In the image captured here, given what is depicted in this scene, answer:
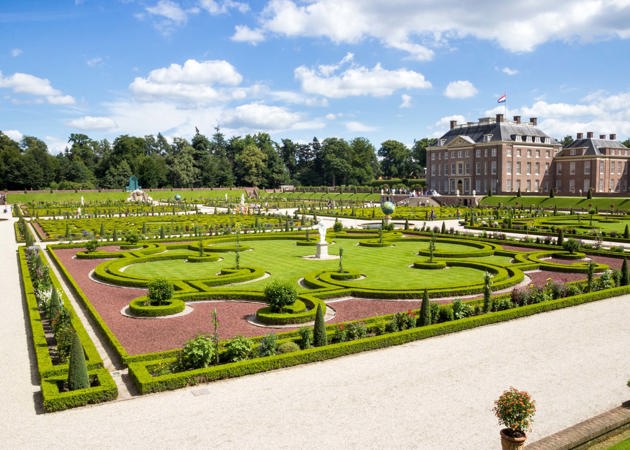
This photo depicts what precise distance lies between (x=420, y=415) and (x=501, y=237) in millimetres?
27850

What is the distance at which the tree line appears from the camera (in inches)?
3856

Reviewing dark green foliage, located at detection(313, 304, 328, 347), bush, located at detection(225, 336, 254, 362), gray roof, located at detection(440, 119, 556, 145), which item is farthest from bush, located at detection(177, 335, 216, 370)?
gray roof, located at detection(440, 119, 556, 145)

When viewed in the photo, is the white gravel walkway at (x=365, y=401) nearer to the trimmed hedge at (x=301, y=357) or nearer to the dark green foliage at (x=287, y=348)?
the trimmed hedge at (x=301, y=357)

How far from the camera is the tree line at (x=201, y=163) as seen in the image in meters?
97.9

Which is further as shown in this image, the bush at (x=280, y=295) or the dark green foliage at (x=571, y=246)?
the dark green foliage at (x=571, y=246)

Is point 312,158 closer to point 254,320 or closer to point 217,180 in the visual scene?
point 217,180

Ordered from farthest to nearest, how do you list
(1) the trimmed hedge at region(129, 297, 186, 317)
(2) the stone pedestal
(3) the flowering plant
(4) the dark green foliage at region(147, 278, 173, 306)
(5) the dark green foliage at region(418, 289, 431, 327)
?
(2) the stone pedestal, (4) the dark green foliage at region(147, 278, 173, 306), (1) the trimmed hedge at region(129, 297, 186, 317), (5) the dark green foliage at region(418, 289, 431, 327), (3) the flowering plant

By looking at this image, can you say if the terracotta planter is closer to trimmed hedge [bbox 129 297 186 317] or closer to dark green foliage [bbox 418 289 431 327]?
dark green foliage [bbox 418 289 431 327]

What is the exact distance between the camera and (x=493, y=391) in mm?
10703

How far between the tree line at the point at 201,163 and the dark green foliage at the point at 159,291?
283ft

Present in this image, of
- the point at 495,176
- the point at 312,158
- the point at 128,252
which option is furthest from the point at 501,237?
the point at 312,158

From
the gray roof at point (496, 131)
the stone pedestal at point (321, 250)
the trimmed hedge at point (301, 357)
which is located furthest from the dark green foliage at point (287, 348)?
the gray roof at point (496, 131)

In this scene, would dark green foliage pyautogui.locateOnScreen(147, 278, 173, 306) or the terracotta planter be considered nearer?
the terracotta planter

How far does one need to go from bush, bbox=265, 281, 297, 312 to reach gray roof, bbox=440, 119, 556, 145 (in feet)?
242
